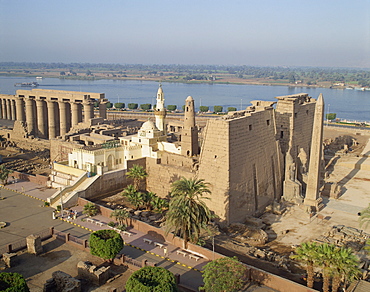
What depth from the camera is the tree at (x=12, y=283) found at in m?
15.8

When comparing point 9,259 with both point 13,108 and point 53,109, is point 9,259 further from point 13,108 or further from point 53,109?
point 13,108

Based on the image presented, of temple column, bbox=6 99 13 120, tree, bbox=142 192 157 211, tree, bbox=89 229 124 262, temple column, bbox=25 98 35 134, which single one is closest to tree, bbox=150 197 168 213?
tree, bbox=142 192 157 211

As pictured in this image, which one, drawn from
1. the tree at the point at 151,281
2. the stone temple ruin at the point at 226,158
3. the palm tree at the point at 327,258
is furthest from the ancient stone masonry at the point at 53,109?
the palm tree at the point at 327,258

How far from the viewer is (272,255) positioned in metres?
23.0

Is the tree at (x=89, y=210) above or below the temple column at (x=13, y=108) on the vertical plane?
below

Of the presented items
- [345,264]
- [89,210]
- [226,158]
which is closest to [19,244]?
[89,210]

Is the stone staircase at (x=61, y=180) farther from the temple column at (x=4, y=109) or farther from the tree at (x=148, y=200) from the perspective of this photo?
the temple column at (x=4, y=109)

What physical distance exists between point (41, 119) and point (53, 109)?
3.81 meters

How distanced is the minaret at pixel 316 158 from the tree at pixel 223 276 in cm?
1557

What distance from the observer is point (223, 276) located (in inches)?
664

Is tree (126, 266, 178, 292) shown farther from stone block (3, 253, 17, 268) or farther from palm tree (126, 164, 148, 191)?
palm tree (126, 164, 148, 191)

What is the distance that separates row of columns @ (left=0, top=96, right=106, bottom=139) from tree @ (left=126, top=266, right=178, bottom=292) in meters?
44.7

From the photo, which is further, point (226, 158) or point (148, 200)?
point (148, 200)

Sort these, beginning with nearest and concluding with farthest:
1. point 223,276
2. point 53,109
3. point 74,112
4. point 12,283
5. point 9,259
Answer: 1. point 12,283
2. point 223,276
3. point 9,259
4. point 74,112
5. point 53,109
